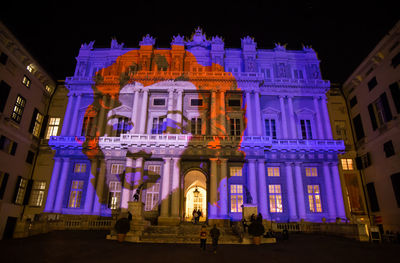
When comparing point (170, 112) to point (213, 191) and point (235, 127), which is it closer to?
point (235, 127)

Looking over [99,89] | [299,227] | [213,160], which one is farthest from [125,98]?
[299,227]

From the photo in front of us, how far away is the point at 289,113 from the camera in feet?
96.9

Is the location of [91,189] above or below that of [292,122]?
below

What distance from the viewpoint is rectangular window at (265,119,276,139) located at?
29073 mm

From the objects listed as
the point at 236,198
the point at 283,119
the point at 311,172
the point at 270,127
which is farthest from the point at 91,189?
the point at 311,172

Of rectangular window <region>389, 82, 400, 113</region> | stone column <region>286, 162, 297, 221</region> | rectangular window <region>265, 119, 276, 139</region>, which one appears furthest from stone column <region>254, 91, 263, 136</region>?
rectangular window <region>389, 82, 400, 113</region>

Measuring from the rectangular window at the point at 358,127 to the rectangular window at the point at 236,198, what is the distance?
15.0 meters

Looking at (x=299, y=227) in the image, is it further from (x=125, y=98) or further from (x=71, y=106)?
(x=71, y=106)

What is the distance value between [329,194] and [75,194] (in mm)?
26856

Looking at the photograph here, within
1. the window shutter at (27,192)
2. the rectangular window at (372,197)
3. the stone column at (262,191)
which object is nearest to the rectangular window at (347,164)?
the rectangular window at (372,197)

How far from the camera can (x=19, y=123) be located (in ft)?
83.1

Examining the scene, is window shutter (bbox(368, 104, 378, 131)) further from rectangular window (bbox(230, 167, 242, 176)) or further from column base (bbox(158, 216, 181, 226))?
column base (bbox(158, 216, 181, 226))

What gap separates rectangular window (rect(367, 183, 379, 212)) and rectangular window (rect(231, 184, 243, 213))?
13.5 m

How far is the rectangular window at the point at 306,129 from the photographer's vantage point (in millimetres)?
29219
